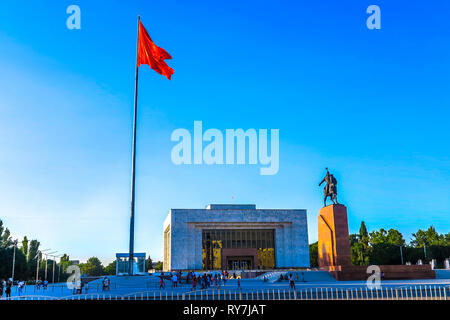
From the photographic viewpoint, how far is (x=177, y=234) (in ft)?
210

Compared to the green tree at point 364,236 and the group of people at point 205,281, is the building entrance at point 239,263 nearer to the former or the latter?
the group of people at point 205,281

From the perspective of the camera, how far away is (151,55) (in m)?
28.6

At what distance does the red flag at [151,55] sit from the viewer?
28.5 meters

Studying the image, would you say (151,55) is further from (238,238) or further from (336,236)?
(238,238)

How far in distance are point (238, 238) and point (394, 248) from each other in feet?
101

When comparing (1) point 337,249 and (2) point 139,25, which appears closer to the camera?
(2) point 139,25

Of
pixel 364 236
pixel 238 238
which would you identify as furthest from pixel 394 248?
pixel 238 238

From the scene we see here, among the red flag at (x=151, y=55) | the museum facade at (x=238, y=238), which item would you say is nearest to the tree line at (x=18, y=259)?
the museum facade at (x=238, y=238)

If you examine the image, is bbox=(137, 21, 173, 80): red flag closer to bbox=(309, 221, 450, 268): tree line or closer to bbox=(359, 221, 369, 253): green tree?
bbox=(309, 221, 450, 268): tree line

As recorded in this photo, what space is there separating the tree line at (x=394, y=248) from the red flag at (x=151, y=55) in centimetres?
5279

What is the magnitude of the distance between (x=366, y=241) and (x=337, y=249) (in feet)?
214
